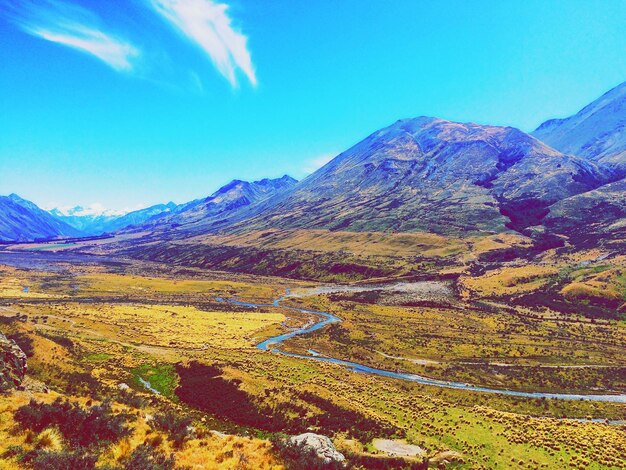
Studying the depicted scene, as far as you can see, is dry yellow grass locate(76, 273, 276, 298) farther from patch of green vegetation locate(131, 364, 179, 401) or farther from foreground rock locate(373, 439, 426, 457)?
foreground rock locate(373, 439, 426, 457)

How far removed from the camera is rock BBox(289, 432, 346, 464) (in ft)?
81.6

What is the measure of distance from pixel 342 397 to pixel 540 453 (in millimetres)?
23485

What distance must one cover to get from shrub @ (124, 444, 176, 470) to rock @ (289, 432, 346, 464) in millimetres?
8840

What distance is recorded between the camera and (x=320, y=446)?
26.4 metres

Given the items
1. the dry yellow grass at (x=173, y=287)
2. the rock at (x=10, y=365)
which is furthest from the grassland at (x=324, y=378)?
the dry yellow grass at (x=173, y=287)

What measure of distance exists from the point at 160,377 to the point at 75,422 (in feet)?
124

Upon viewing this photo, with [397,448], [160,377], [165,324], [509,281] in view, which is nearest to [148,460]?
[397,448]

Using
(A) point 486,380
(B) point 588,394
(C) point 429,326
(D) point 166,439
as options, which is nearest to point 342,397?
(A) point 486,380

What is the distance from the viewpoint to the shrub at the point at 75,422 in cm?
2105

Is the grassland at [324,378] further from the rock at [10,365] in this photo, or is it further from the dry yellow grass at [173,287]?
the dry yellow grass at [173,287]

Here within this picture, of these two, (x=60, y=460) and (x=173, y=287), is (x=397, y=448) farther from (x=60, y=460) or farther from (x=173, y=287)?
(x=173, y=287)

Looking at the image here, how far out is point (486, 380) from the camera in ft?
213

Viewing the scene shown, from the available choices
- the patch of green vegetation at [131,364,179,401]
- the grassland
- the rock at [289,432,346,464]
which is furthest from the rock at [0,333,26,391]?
the rock at [289,432,346,464]

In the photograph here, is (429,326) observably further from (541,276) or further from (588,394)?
(541,276)
